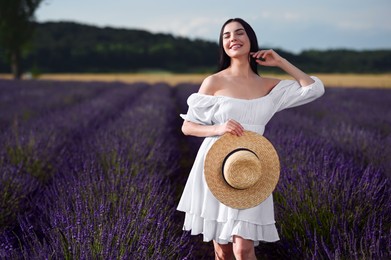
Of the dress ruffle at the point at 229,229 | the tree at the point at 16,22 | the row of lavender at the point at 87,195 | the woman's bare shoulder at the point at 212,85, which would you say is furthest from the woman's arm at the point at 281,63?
the tree at the point at 16,22

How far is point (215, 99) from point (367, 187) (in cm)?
106

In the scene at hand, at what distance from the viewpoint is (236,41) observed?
2023mm

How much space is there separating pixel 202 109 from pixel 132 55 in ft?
191

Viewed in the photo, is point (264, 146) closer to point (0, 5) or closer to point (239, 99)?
point (239, 99)

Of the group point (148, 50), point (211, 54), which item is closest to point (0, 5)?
point (211, 54)

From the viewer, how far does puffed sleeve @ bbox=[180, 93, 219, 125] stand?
2.02 m

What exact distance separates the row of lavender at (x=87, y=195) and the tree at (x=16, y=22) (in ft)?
88.2

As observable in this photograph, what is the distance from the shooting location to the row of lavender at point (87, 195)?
Result: 1.75 meters

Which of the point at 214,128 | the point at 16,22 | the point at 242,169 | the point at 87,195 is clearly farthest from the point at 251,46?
the point at 16,22

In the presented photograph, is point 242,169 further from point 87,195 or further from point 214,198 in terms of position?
point 87,195

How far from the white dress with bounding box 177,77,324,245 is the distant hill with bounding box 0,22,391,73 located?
1749 inches

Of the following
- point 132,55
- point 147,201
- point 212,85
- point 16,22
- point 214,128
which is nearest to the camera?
point 214,128

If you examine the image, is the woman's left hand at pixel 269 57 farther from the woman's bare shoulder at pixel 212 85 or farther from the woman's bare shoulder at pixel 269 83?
the woman's bare shoulder at pixel 212 85

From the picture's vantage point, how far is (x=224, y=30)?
6.86 ft
